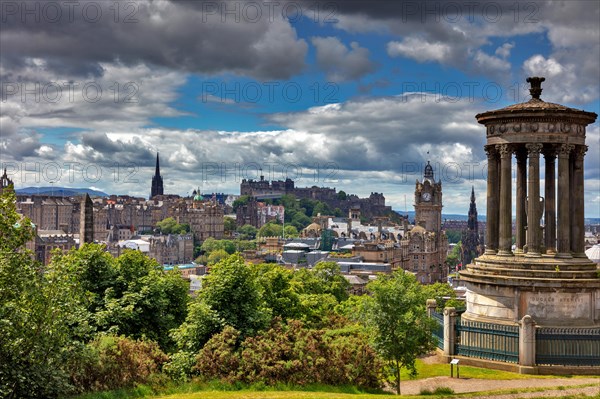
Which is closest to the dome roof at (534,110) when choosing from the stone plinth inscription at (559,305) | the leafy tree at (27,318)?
the stone plinth inscription at (559,305)

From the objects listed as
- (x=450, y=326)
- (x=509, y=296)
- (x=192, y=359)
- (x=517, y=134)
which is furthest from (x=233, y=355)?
(x=517, y=134)

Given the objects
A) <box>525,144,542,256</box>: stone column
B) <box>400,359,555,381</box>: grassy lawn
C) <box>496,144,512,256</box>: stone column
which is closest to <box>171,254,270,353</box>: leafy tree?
<box>400,359,555,381</box>: grassy lawn

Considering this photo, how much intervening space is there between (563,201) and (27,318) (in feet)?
73.3

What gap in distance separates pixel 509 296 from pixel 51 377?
18192mm

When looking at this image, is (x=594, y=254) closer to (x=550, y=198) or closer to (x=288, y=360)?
(x=550, y=198)

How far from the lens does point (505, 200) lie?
108 ft

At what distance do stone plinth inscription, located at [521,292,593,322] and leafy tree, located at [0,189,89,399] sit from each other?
59.7ft

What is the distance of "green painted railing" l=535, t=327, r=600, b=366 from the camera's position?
28484mm

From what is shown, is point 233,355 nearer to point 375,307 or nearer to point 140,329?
point 375,307

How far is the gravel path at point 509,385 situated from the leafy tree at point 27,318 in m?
12.2

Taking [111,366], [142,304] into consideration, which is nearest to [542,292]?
[111,366]

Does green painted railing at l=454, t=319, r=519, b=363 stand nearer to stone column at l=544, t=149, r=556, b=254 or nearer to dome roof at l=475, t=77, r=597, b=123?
stone column at l=544, t=149, r=556, b=254

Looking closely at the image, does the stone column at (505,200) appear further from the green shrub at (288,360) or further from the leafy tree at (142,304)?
the leafy tree at (142,304)

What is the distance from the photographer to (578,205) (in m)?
33.4
